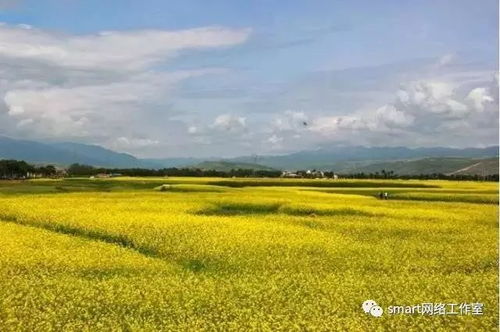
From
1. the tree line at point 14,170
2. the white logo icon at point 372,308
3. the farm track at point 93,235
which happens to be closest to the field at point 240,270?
the farm track at point 93,235

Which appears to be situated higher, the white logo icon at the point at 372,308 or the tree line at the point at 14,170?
the tree line at the point at 14,170

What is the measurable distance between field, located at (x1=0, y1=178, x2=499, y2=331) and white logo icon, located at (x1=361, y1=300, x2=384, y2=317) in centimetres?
33

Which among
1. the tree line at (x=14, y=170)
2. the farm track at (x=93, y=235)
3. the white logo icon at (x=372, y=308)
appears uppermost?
the tree line at (x=14, y=170)

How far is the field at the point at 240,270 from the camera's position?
782 inches

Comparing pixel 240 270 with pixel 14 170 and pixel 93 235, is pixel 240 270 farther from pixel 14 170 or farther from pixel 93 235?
pixel 14 170

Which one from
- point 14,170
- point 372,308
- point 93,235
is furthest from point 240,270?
point 14,170

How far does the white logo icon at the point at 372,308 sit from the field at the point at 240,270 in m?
0.33

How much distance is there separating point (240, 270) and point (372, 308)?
7.46 meters

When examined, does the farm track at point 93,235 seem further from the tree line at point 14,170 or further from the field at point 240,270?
the tree line at point 14,170

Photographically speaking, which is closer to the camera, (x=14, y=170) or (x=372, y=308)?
(x=372, y=308)

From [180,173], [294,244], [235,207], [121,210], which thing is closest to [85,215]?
[121,210]

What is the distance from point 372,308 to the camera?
20.7m

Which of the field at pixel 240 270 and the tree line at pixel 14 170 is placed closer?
the field at pixel 240 270

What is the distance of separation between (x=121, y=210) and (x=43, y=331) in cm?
2923
